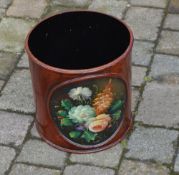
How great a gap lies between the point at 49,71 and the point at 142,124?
0.80 metres

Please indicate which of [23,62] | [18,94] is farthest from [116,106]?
[23,62]

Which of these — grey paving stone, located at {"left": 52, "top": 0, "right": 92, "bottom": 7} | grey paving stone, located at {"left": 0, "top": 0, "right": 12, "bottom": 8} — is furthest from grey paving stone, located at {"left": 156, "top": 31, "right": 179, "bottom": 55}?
grey paving stone, located at {"left": 0, "top": 0, "right": 12, "bottom": 8}

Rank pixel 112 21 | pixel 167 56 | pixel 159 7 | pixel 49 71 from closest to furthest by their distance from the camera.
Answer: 1. pixel 49 71
2. pixel 112 21
3. pixel 167 56
4. pixel 159 7

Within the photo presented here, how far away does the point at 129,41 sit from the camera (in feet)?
11.2

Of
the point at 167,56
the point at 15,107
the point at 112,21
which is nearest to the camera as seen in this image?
the point at 112,21

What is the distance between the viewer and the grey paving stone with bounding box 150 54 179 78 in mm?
4117

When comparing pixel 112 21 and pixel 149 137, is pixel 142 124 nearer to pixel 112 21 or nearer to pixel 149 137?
pixel 149 137

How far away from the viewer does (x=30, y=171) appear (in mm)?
3467

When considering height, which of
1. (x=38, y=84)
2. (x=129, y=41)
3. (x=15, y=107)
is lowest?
(x=15, y=107)

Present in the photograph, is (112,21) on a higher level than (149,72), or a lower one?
higher

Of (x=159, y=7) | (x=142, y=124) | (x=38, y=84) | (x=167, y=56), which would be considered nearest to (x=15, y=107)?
(x=38, y=84)

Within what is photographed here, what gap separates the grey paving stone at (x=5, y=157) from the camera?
349cm

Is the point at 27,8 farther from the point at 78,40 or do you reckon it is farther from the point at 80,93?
the point at 80,93

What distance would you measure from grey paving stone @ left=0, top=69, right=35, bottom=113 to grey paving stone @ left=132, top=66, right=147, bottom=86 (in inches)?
27.9
